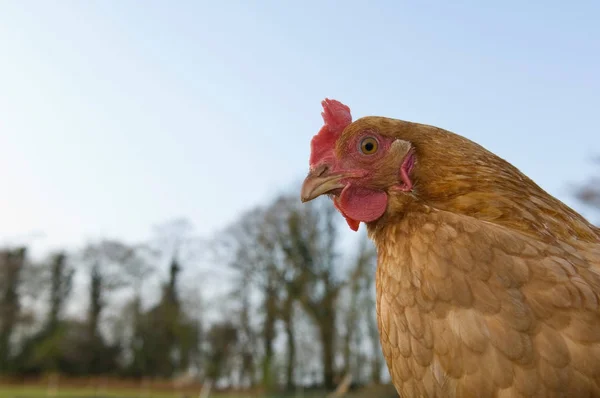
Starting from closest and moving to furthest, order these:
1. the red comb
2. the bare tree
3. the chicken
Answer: the chicken
the red comb
the bare tree

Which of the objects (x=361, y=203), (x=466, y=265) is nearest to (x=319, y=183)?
Result: (x=361, y=203)

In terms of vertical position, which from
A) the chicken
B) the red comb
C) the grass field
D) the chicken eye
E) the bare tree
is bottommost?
the grass field

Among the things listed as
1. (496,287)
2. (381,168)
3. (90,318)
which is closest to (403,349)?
(496,287)

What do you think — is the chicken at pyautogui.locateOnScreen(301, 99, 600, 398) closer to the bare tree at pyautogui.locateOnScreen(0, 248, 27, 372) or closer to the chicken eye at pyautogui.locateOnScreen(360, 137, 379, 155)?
the chicken eye at pyautogui.locateOnScreen(360, 137, 379, 155)

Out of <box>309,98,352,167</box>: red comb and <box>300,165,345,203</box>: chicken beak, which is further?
<box>309,98,352,167</box>: red comb

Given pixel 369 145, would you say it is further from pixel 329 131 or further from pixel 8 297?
pixel 8 297

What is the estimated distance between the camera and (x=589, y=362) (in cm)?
151

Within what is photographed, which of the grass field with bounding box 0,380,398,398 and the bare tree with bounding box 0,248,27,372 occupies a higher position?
the bare tree with bounding box 0,248,27,372

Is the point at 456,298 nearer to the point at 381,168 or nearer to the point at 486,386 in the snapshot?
the point at 486,386

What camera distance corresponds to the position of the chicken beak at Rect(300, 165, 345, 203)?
2.27 metres

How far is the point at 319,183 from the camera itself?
2.30 m

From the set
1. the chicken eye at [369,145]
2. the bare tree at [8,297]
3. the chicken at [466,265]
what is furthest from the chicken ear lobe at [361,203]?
the bare tree at [8,297]

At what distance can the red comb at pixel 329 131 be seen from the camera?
238 cm

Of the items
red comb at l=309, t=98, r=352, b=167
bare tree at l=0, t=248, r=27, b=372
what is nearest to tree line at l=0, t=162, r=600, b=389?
bare tree at l=0, t=248, r=27, b=372
